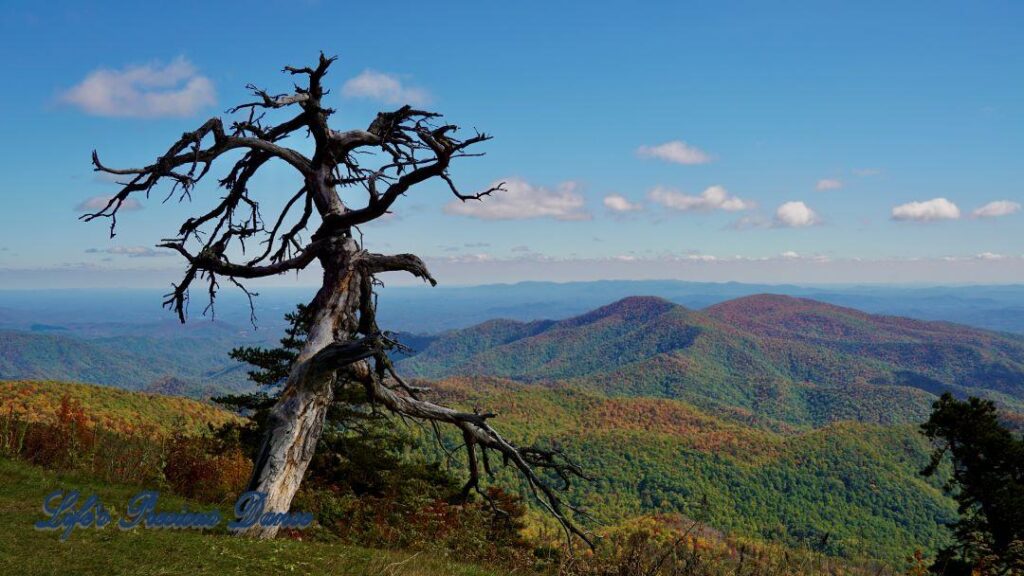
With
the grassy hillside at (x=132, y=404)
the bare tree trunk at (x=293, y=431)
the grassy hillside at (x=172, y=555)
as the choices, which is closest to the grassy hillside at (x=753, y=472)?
the grassy hillside at (x=132, y=404)

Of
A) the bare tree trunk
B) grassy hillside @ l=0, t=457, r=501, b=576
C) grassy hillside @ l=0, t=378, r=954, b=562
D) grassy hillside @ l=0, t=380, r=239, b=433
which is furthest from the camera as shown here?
grassy hillside @ l=0, t=378, r=954, b=562

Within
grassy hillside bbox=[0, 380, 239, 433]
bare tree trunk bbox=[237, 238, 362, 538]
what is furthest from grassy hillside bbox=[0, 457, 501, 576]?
grassy hillside bbox=[0, 380, 239, 433]

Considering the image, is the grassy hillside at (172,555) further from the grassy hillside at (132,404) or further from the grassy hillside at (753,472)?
the grassy hillside at (753,472)

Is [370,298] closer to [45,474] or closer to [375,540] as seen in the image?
[375,540]

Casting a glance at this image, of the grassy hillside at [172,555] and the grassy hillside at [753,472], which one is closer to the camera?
the grassy hillside at [172,555]

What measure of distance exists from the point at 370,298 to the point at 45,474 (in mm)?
7103

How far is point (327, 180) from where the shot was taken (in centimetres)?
831

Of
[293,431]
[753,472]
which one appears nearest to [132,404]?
[293,431]

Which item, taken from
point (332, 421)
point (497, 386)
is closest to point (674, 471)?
point (497, 386)

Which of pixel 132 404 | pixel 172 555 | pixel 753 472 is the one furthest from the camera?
pixel 753 472

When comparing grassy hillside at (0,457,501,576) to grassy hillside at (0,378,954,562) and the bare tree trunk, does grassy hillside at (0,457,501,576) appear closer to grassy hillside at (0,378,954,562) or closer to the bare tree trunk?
the bare tree trunk

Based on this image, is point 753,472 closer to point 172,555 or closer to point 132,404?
point 132,404

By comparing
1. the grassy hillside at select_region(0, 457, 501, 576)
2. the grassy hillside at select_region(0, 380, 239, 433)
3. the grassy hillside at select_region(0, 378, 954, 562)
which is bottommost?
the grassy hillside at select_region(0, 378, 954, 562)

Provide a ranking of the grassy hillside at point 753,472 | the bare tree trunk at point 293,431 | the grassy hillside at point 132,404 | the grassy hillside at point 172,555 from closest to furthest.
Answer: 1. the grassy hillside at point 172,555
2. the bare tree trunk at point 293,431
3. the grassy hillside at point 132,404
4. the grassy hillside at point 753,472
